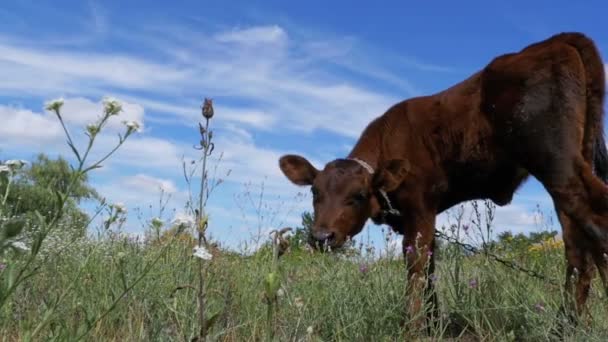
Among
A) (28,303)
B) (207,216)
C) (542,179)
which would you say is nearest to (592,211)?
(542,179)

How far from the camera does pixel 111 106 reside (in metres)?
2.19

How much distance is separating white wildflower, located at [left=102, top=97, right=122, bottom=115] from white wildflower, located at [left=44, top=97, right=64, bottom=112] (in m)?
0.15

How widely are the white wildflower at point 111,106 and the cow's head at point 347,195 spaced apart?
10.5 ft

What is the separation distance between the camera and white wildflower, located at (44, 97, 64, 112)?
215cm

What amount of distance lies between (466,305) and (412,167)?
1.28 m

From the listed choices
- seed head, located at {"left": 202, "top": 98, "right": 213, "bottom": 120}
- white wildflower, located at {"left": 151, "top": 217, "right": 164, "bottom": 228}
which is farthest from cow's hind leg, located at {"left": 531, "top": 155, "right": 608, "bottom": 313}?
seed head, located at {"left": 202, "top": 98, "right": 213, "bottom": 120}

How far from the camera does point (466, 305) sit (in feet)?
16.5

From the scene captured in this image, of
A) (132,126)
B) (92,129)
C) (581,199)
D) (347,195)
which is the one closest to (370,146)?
(347,195)

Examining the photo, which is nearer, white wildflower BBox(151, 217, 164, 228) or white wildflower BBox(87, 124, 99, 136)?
white wildflower BBox(87, 124, 99, 136)

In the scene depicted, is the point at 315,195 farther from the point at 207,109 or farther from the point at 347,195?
the point at 207,109

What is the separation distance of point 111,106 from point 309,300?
2586 mm

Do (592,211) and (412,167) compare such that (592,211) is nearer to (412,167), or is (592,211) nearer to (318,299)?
(412,167)

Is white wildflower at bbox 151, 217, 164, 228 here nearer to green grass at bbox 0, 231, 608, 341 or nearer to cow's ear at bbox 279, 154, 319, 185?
green grass at bbox 0, 231, 608, 341

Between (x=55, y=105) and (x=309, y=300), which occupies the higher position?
(x=55, y=105)
